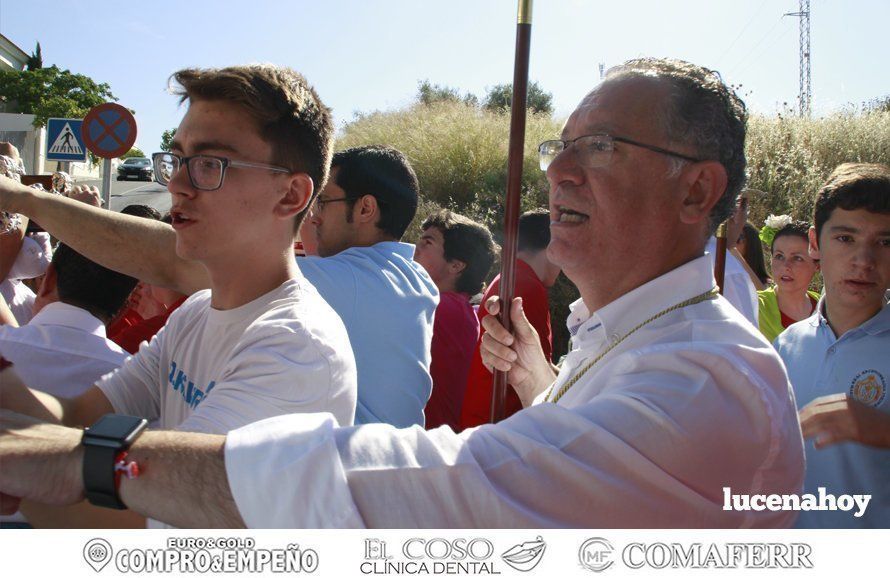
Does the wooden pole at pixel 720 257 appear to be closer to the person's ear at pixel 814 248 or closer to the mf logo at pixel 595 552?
the person's ear at pixel 814 248

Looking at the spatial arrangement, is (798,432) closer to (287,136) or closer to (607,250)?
(607,250)

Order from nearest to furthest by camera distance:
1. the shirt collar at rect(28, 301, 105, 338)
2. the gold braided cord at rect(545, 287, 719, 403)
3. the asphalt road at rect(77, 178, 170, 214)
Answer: the gold braided cord at rect(545, 287, 719, 403), the shirt collar at rect(28, 301, 105, 338), the asphalt road at rect(77, 178, 170, 214)

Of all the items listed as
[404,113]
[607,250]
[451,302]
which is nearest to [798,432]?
[607,250]

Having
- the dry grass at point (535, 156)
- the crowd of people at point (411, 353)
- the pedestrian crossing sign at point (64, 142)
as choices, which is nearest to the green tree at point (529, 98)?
the dry grass at point (535, 156)

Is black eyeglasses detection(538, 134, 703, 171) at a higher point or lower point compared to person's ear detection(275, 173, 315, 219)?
higher

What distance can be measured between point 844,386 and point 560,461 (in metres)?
1.87

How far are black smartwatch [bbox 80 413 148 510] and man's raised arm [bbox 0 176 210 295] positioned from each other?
145 centimetres

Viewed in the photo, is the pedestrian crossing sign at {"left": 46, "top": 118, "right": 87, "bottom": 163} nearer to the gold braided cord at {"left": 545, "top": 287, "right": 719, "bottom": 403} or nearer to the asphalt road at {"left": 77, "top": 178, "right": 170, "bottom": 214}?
the gold braided cord at {"left": 545, "top": 287, "right": 719, "bottom": 403}

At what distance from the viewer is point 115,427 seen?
3.36 ft

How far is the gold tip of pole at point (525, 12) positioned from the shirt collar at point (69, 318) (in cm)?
175

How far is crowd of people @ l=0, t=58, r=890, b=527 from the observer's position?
3.32 feet

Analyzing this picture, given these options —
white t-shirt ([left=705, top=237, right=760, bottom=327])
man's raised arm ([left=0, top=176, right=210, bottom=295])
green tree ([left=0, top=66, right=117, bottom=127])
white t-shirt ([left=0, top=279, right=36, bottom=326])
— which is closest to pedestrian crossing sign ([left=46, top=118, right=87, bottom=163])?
white t-shirt ([left=0, top=279, right=36, bottom=326])

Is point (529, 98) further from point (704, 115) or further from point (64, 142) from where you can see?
point (704, 115)

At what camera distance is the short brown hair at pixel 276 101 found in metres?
1.90
